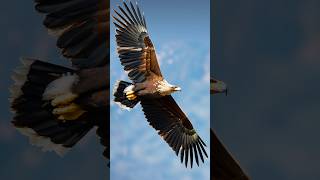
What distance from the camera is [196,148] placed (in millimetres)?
2326

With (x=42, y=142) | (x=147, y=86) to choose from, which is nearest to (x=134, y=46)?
(x=147, y=86)

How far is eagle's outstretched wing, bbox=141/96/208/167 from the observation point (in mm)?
2342

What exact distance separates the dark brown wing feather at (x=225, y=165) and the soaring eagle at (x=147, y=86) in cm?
47

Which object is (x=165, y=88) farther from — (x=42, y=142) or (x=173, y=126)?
(x=42, y=142)

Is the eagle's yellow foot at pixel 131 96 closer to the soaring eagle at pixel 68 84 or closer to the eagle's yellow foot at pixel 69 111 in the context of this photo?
the soaring eagle at pixel 68 84

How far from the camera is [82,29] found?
9.64ft

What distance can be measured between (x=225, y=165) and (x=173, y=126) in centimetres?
49

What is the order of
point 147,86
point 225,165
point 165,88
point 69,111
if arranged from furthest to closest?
point 69,111, point 225,165, point 147,86, point 165,88

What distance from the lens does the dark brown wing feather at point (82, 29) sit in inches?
114

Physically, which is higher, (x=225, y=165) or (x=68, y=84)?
(x=68, y=84)

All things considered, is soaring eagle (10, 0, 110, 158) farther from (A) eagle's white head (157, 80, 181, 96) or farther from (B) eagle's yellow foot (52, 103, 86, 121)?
(A) eagle's white head (157, 80, 181, 96)

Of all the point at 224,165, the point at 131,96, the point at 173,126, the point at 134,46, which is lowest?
the point at 224,165

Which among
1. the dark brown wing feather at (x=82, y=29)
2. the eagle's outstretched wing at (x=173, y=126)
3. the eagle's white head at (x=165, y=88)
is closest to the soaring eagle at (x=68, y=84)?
the dark brown wing feather at (x=82, y=29)

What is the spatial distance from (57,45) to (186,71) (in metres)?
0.89
